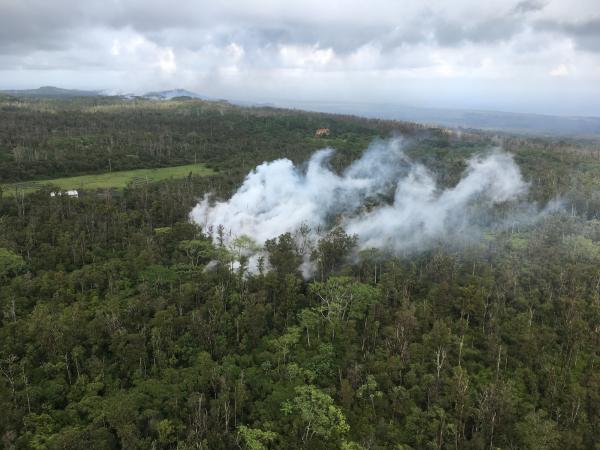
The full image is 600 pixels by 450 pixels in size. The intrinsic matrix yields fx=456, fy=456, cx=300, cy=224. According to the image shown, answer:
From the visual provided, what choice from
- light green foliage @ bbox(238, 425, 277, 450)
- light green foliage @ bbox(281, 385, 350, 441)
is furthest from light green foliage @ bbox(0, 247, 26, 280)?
light green foliage @ bbox(281, 385, 350, 441)

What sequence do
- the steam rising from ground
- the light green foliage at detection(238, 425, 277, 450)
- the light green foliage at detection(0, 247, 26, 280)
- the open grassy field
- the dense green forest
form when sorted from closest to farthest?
1. the light green foliage at detection(238, 425, 277, 450)
2. the dense green forest
3. the light green foliage at detection(0, 247, 26, 280)
4. the steam rising from ground
5. the open grassy field

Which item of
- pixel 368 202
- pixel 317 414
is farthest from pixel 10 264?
pixel 368 202

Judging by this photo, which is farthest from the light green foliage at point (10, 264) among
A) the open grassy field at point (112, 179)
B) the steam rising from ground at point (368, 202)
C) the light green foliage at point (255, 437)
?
the open grassy field at point (112, 179)

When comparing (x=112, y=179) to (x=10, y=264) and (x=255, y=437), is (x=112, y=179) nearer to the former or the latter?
(x=10, y=264)

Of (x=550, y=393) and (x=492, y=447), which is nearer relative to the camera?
(x=492, y=447)

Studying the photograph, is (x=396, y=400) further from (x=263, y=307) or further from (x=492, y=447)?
(x=263, y=307)

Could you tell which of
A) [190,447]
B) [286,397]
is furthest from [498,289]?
[190,447]

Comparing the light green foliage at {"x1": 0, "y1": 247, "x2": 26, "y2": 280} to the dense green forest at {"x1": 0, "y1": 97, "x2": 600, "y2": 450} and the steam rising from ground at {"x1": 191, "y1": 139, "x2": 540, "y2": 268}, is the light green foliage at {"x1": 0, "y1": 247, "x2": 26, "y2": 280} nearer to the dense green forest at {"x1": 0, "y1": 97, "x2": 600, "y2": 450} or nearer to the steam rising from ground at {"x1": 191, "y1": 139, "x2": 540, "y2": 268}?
the dense green forest at {"x1": 0, "y1": 97, "x2": 600, "y2": 450}
